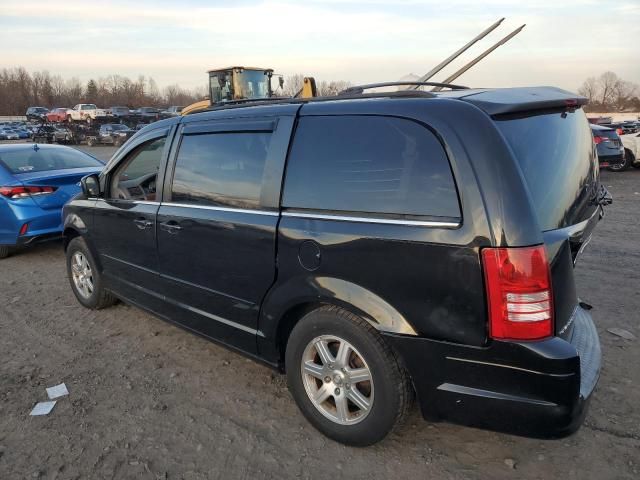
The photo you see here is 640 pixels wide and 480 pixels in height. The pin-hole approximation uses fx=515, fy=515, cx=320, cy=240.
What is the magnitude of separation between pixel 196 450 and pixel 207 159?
1.82 metres

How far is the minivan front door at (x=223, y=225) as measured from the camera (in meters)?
3.01

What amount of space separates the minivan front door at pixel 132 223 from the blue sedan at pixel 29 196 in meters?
2.52

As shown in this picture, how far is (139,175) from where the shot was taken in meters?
4.50

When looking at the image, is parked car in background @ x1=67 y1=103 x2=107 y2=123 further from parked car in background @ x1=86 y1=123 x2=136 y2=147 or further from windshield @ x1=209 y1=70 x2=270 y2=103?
windshield @ x1=209 y1=70 x2=270 y2=103

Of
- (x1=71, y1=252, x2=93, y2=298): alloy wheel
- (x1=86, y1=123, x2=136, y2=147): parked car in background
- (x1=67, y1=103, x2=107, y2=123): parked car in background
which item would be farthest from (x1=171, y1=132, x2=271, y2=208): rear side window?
(x1=67, y1=103, x2=107, y2=123): parked car in background

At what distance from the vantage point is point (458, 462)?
8.93 feet

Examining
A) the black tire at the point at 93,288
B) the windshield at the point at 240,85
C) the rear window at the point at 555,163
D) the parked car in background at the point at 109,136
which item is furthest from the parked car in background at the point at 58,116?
the rear window at the point at 555,163

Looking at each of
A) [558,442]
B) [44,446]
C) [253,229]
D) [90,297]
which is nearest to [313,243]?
[253,229]

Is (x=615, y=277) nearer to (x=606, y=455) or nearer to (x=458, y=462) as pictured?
(x=606, y=455)

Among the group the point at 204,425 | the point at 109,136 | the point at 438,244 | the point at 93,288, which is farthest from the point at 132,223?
the point at 109,136

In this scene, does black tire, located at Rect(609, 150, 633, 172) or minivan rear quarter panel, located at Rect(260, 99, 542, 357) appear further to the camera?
black tire, located at Rect(609, 150, 633, 172)

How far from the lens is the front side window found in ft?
13.3

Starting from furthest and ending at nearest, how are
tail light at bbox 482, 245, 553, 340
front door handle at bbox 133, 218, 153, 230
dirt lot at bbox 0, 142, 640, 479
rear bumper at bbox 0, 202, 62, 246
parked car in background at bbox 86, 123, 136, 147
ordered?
parked car in background at bbox 86, 123, 136, 147
rear bumper at bbox 0, 202, 62, 246
front door handle at bbox 133, 218, 153, 230
dirt lot at bbox 0, 142, 640, 479
tail light at bbox 482, 245, 553, 340

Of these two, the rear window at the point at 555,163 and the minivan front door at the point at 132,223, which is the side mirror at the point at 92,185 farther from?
the rear window at the point at 555,163
